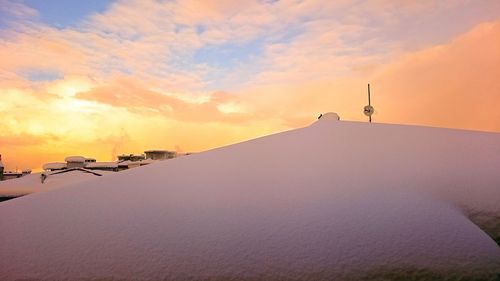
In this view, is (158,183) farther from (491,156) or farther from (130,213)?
(491,156)

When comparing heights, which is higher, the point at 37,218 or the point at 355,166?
the point at 355,166

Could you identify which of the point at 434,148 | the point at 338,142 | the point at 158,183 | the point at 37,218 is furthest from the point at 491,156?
the point at 37,218

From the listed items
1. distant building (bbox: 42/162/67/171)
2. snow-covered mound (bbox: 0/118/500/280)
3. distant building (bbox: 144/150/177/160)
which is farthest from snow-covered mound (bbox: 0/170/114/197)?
distant building (bbox: 144/150/177/160)

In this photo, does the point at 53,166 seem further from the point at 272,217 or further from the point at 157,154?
the point at 272,217

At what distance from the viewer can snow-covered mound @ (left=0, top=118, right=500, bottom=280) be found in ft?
8.05

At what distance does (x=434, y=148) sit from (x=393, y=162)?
663 millimetres

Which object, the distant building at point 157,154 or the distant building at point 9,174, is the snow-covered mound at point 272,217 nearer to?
the distant building at point 9,174

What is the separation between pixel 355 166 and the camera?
11.0 feet

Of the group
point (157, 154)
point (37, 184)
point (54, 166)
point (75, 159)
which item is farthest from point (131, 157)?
point (37, 184)

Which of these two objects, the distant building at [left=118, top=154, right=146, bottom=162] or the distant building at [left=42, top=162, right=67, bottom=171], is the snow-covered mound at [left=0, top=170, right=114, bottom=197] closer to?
the distant building at [left=42, top=162, right=67, bottom=171]

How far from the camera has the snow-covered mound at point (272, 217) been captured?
245 centimetres

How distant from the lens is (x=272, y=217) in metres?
2.78

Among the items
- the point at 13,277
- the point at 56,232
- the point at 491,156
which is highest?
the point at 491,156

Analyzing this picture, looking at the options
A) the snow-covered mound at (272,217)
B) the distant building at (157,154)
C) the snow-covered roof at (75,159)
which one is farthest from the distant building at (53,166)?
the snow-covered mound at (272,217)
